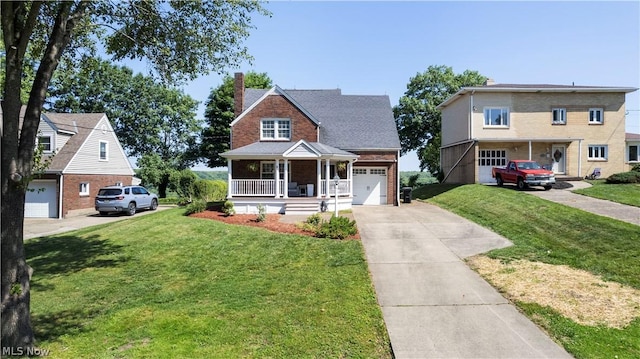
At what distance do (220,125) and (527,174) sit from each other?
33893 millimetres

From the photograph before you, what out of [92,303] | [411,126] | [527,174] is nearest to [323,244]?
[92,303]

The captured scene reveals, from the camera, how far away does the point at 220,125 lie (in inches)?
1677

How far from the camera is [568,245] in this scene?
10.7 meters

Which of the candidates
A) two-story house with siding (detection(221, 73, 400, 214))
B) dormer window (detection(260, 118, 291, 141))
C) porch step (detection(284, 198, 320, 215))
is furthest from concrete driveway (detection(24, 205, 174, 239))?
porch step (detection(284, 198, 320, 215))

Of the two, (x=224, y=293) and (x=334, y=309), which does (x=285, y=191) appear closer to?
(x=224, y=293)

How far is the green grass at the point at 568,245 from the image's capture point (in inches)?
221

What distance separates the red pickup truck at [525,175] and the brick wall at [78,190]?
28.8 m

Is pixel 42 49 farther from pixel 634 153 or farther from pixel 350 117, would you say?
pixel 634 153

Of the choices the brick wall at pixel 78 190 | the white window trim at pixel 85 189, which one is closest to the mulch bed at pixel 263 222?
the brick wall at pixel 78 190

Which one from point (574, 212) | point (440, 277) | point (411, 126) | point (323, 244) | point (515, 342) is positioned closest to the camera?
point (515, 342)

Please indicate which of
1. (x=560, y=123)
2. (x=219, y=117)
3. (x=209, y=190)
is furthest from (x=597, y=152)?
(x=219, y=117)

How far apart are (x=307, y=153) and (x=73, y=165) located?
17629mm

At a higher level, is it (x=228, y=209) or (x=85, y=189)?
(x=85, y=189)

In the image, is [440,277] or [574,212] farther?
[574,212]
